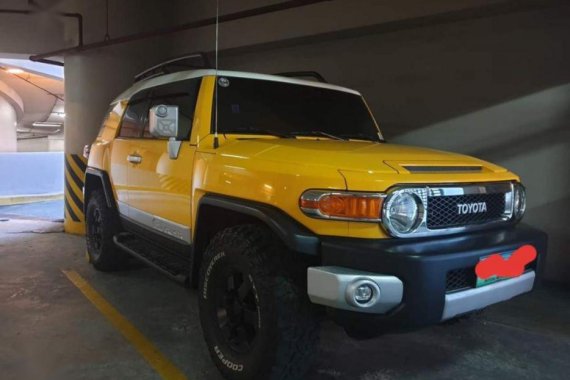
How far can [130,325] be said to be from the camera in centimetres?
392

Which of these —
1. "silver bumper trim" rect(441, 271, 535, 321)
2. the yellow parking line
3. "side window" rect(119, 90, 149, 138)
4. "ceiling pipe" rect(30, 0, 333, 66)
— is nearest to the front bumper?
"silver bumper trim" rect(441, 271, 535, 321)

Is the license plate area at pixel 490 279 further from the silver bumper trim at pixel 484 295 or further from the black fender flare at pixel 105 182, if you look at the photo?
the black fender flare at pixel 105 182

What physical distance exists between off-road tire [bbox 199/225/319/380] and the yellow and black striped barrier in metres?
5.72

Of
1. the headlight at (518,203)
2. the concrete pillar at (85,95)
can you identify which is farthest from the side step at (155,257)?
the concrete pillar at (85,95)

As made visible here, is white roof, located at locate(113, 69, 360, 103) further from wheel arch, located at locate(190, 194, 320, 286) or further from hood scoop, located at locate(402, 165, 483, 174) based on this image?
hood scoop, located at locate(402, 165, 483, 174)

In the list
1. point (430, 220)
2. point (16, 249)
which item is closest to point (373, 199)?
point (430, 220)

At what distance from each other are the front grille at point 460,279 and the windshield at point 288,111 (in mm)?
1649

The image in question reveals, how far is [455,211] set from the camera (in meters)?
2.68

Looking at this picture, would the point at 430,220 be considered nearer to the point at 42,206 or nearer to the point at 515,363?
the point at 515,363

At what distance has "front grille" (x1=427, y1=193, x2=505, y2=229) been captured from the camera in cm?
260

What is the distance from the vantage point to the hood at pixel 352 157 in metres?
2.62

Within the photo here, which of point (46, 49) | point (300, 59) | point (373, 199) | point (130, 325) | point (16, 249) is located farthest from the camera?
point (46, 49)

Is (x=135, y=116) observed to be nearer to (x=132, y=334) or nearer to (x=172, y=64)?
(x=172, y=64)

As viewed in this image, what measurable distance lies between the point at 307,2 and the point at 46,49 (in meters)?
5.41
